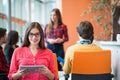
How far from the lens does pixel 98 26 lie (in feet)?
24.2

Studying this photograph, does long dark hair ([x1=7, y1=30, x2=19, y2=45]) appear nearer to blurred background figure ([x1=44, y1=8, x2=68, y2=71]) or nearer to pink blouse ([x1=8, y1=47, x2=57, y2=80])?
blurred background figure ([x1=44, y1=8, x2=68, y2=71])

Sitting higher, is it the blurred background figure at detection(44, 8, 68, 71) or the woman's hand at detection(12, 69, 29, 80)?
the blurred background figure at detection(44, 8, 68, 71)

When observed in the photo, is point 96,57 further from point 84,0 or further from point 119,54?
point 84,0

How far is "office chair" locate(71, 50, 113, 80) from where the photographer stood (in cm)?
250

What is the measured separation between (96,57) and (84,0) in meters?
5.15

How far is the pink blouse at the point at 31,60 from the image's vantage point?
2498 millimetres

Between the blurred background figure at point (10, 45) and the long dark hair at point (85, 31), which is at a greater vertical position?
the long dark hair at point (85, 31)

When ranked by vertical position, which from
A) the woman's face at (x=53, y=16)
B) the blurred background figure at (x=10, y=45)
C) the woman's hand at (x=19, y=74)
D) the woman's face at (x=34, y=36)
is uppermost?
the woman's face at (x=53, y=16)

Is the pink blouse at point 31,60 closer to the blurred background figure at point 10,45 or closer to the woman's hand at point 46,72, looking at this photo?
the woman's hand at point 46,72

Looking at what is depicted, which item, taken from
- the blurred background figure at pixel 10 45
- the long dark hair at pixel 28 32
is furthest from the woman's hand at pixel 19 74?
the blurred background figure at pixel 10 45

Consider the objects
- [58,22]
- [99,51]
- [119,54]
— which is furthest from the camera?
[58,22]

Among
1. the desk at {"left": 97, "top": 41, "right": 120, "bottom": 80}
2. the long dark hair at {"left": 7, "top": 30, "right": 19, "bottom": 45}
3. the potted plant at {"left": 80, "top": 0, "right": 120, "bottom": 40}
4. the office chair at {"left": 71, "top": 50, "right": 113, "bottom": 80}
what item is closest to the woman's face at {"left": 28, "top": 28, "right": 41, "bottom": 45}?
the office chair at {"left": 71, "top": 50, "right": 113, "bottom": 80}

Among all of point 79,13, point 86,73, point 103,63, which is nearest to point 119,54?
point 103,63

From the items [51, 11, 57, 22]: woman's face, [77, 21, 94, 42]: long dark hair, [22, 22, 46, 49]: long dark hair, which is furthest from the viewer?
[51, 11, 57, 22]: woman's face
